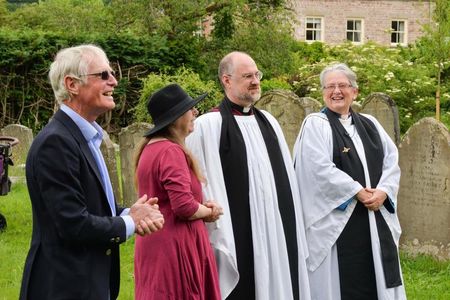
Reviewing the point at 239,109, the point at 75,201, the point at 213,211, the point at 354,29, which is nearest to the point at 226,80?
the point at 239,109

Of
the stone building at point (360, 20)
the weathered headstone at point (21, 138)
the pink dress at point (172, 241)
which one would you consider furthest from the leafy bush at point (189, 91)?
the stone building at point (360, 20)

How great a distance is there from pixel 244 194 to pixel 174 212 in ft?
2.99

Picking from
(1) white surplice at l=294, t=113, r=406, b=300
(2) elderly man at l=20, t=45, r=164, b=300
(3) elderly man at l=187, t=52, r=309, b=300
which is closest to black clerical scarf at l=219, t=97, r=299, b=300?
(3) elderly man at l=187, t=52, r=309, b=300

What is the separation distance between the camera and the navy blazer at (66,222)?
3.59m

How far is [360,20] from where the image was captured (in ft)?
125

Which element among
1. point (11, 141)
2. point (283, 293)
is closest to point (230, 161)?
point (283, 293)

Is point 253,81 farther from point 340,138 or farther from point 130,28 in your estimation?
point 130,28

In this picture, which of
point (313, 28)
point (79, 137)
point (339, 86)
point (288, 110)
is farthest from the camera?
point (313, 28)

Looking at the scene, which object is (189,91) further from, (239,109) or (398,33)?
(398,33)

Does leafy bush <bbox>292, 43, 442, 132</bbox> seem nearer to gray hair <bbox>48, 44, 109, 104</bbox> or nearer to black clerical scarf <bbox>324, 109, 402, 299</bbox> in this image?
black clerical scarf <bbox>324, 109, 402, 299</bbox>

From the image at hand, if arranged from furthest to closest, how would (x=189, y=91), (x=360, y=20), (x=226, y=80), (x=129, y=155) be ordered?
(x=360, y=20) → (x=189, y=91) → (x=129, y=155) → (x=226, y=80)

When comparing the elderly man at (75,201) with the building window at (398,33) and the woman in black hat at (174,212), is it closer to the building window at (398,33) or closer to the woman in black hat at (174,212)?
the woman in black hat at (174,212)

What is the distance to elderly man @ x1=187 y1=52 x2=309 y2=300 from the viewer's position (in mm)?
5539

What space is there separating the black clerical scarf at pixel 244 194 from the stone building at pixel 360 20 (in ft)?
104
